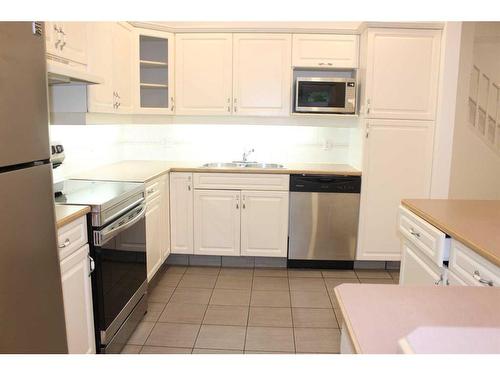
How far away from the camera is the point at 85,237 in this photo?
1885mm

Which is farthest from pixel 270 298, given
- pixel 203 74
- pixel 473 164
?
pixel 473 164

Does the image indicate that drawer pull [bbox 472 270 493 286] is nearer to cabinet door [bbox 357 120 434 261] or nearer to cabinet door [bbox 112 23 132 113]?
cabinet door [bbox 357 120 434 261]

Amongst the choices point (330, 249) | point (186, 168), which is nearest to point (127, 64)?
point (186, 168)

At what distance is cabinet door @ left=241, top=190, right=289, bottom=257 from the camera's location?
11.5 ft

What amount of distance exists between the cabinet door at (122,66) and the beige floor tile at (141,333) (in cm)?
162

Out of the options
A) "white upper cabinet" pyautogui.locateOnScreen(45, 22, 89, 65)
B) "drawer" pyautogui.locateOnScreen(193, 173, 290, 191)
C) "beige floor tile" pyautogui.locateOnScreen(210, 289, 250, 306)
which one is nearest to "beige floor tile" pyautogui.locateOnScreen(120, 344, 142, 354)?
"beige floor tile" pyautogui.locateOnScreen(210, 289, 250, 306)

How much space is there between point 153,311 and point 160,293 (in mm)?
307

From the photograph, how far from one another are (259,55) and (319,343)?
2.51m

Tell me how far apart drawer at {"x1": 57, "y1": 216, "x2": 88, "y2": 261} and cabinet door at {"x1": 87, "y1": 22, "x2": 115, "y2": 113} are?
0.99 m

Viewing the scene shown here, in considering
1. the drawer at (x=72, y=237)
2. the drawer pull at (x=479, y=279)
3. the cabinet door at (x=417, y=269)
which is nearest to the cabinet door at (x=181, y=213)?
→ the drawer at (x=72, y=237)

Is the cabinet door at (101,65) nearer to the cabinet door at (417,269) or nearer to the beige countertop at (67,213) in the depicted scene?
the beige countertop at (67,213)

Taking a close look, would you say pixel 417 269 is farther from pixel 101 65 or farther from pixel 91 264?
pixel 101 65

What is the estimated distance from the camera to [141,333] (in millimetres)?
2482
